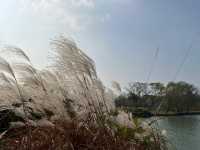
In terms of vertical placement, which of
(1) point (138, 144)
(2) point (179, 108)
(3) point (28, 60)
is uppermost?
(2) point (179, 108)

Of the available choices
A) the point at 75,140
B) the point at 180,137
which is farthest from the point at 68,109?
the point at 180,137

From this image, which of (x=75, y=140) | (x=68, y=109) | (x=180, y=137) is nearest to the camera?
(x=75, y=140)

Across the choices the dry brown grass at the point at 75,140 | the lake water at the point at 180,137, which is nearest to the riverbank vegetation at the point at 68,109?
the dry brown grass at the point at 75,140

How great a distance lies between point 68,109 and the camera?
3.50 metres

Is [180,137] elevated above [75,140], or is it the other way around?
[180,137]

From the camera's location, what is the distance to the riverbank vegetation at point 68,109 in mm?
2836

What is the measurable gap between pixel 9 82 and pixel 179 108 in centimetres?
4681

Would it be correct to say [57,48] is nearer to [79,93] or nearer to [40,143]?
[79,93]

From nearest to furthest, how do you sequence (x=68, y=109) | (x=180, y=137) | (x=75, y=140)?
(x=75, y=140) → (x=68, y=109) → (x=180, y=137)

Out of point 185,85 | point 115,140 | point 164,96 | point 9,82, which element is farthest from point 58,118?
point 185,85

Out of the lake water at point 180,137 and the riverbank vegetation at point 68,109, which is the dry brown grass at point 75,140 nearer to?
the riverbank vegetation at point 68,109

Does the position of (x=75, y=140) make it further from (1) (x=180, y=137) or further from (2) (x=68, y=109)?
(1) (x=180, y=137)

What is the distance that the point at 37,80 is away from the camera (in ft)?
10.9

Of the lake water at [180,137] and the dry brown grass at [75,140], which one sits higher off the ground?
the lake water at [180,137]
